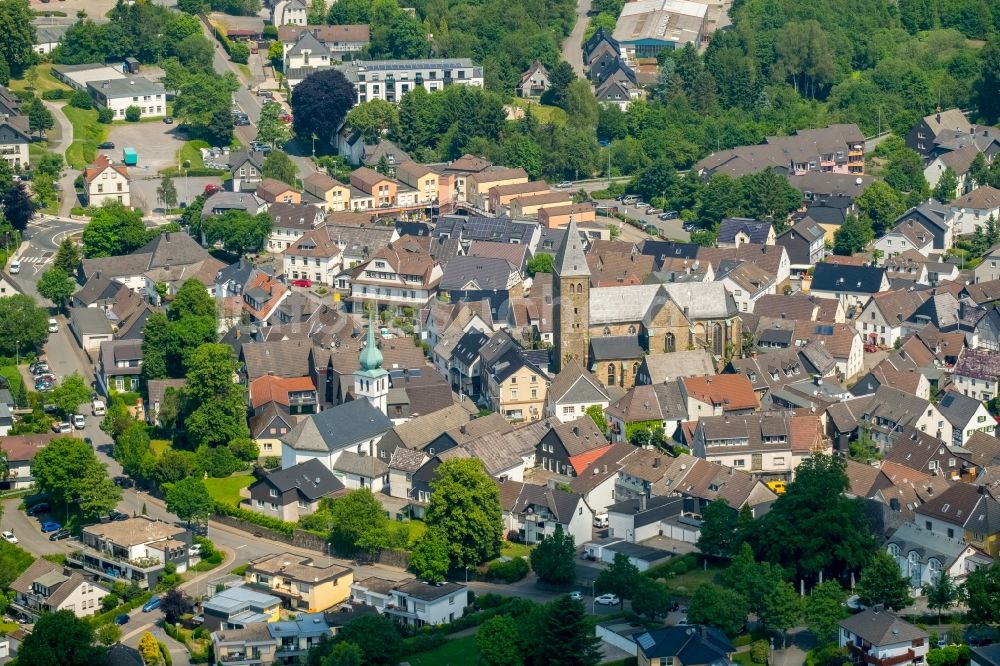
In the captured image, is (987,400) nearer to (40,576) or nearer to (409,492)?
(409,492)

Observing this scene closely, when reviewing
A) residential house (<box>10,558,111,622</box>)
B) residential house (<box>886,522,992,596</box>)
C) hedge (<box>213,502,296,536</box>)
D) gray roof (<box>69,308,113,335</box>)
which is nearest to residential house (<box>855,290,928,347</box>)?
residential house (<box>886,522,992,596</box>)

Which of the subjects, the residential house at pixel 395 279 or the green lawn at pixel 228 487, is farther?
the residential house at pixel 395 279

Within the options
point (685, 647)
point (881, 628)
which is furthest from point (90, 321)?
point (881, 628)

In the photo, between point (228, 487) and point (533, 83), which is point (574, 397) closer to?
point (228, 487)

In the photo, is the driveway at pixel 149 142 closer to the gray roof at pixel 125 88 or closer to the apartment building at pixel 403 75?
the gray roof at pixel 125 88

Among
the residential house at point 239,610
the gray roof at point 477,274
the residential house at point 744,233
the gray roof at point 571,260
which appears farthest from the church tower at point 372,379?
the residential house at point 744,233

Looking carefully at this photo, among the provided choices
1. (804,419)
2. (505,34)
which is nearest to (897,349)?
(804,419)

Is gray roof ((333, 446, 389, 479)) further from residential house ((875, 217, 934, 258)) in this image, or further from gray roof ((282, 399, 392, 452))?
residential house ((875, 217, 934, 258))
